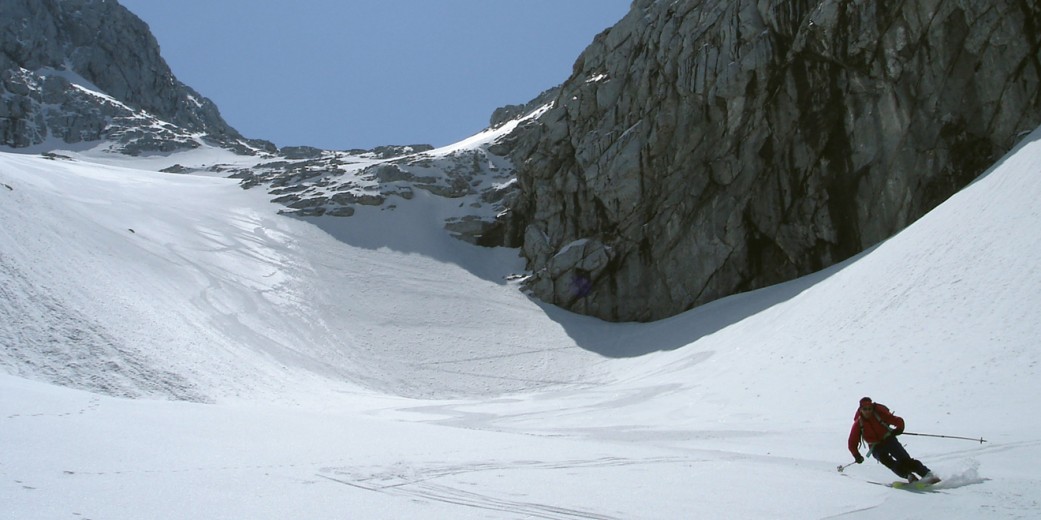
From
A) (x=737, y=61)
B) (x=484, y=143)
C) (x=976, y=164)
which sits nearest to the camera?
(x=976, y=164)

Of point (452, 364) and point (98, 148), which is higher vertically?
point (98, 148)

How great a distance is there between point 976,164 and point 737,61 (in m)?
14.9

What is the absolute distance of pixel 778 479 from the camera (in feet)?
31.1

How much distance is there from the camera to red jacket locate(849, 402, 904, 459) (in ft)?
33.2

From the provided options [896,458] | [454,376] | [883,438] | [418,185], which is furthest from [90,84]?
[896,458]

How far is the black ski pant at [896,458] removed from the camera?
9.50 m

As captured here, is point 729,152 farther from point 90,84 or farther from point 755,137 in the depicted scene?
point 90,84

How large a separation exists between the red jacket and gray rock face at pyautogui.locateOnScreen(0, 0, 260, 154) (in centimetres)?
10454

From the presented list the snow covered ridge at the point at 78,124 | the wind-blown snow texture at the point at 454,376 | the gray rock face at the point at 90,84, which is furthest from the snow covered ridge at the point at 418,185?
the gray rock face at the point at 90,84

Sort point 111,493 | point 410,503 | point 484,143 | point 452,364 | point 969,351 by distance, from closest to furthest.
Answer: point 111,493
point 410,503
point 969,351
point 452,364
point 484,143

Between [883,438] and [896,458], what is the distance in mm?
330

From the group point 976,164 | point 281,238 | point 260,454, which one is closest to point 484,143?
point 281,238

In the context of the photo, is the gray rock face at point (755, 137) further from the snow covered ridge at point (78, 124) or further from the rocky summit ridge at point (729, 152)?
the snow covered ridge at point (78, 124)

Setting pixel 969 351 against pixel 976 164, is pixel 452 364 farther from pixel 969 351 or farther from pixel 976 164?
pixel 976 164
